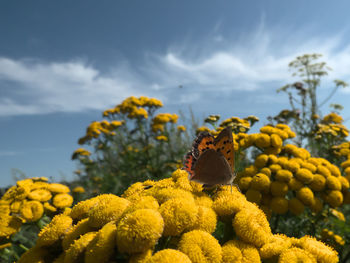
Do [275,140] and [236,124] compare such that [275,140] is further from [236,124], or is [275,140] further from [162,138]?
[162,138]

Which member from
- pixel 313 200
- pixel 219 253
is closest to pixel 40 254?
pixel 219 253

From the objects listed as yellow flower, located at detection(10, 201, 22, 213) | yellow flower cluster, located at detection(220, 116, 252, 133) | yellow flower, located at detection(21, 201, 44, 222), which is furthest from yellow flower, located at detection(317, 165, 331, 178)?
yellow flower, located at detection(10, 201, 22, 213)

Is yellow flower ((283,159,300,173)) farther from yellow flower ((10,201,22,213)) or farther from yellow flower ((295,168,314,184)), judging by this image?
yellow flower ((10,201,22,213))

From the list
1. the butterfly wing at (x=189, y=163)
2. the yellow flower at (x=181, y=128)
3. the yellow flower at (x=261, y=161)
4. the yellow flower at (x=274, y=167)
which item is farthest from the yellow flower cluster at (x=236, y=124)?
Result: the yellow flower at (x=181, y=128)

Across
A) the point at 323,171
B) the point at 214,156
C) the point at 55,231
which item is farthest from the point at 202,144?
the point at 323,171

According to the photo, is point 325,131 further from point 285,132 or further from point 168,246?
point 168,246

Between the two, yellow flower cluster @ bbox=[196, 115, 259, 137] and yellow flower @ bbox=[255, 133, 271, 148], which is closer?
yellow flower @ bbox=[255, 133, 271, 148]
